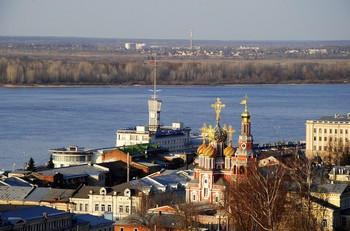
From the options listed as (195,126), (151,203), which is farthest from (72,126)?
(151,203)

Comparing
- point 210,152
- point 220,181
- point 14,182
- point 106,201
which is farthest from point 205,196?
point 14,182

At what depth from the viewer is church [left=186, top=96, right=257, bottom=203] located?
1972cm

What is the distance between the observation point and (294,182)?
19.3 metres

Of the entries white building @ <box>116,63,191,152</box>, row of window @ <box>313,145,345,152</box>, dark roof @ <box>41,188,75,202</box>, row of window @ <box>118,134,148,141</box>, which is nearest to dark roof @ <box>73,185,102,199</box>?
dark roof @ <box>41,188,75,202</box>

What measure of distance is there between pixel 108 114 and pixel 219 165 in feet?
96.9

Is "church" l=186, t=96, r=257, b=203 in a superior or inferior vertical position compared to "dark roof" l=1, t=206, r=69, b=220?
superior

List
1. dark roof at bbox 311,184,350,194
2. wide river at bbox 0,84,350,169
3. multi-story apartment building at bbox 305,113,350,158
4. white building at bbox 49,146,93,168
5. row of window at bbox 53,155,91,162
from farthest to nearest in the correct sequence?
1. wide river at bbox 0,84,350,169
2. multi-story apartment building at bbox 305,113,350,158
3. row of window at bbox 53,155,91,162
4. white building at bbox 49,146,93,168
5. dark roof at bbox 311,184,350,194

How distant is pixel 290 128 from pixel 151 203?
21.4 meters

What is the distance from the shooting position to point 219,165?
788 inches

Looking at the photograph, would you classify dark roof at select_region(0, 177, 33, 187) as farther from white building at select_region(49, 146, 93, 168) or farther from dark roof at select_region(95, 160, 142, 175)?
white building at select_region(49, 146, 93, 168)

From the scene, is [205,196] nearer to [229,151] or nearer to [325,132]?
[229,151]

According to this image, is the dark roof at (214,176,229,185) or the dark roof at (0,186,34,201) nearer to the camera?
the dark roof at (214,176,229,185)

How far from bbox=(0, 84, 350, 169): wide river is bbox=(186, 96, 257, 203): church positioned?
373 inches

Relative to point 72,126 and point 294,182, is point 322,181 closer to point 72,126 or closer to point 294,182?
point 294,182
